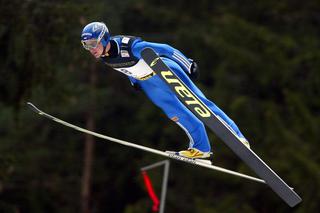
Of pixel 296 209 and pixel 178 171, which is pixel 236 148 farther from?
pixel 178 171

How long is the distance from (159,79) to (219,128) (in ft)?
2.54

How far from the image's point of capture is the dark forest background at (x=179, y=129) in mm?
20000

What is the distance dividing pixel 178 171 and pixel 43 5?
12.3m

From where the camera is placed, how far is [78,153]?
25.9 m

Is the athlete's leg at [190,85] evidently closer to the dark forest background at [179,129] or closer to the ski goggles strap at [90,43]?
the ski goggles strap at [90,43]

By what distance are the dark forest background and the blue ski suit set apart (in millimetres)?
8961

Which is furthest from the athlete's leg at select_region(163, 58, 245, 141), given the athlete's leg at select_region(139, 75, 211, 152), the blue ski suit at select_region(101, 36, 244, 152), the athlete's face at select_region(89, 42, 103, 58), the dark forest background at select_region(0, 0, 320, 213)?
the dark forest background at select_region(0, 0, 320, 213)

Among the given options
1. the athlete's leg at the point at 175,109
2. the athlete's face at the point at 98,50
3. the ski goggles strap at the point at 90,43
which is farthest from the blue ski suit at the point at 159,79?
the ski goggles strap at the point at 90,43

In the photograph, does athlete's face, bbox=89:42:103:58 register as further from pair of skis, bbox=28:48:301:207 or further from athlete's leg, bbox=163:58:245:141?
athlete's leg, bbox=163:58:245:141

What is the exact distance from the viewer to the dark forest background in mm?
20000

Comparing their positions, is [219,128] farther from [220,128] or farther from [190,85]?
[190,85]

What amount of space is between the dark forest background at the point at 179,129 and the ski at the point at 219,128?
9.36m

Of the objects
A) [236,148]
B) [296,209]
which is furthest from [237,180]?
[236,148]

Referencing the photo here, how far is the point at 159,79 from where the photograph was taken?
8.09 m
